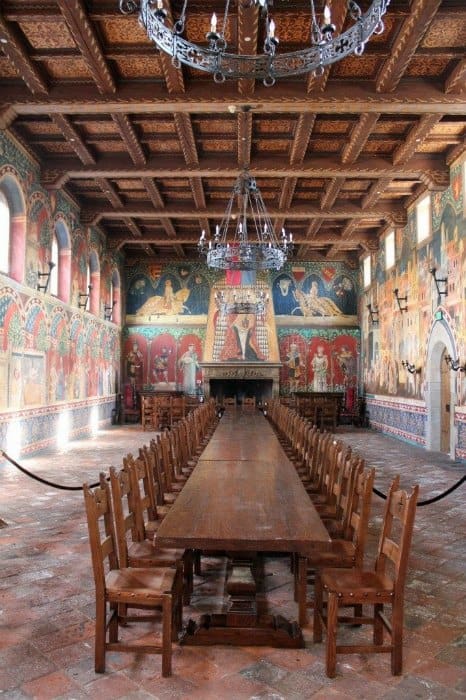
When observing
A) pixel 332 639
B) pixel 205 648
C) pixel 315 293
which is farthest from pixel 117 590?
pixel 315 293

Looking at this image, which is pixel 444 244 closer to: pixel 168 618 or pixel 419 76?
pixel 419 76

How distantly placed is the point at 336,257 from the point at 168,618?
19.0m

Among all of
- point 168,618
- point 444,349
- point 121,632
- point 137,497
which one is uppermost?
point 444,349

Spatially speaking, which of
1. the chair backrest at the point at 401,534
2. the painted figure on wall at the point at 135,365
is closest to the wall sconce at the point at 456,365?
the chair backrest at the point at 401,534

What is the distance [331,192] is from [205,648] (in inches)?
470

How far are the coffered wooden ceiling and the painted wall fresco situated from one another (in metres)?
0.87

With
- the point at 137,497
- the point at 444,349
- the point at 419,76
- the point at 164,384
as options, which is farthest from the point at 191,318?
the point at 137,497

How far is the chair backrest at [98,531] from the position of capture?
9.84 feet

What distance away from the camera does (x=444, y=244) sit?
1180 centimetres

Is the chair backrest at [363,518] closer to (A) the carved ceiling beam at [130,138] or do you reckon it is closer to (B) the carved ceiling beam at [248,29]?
(B) the carved ceiling beam at [248,29]

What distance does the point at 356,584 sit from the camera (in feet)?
10.2

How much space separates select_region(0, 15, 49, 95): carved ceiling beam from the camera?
7266mm

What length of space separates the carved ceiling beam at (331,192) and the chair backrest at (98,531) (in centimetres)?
1101

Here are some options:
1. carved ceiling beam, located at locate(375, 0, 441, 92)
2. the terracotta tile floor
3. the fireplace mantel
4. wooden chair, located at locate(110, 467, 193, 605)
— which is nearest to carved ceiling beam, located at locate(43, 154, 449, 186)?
carved ceiling beam, located at locate(375, 0, 441, 92)
